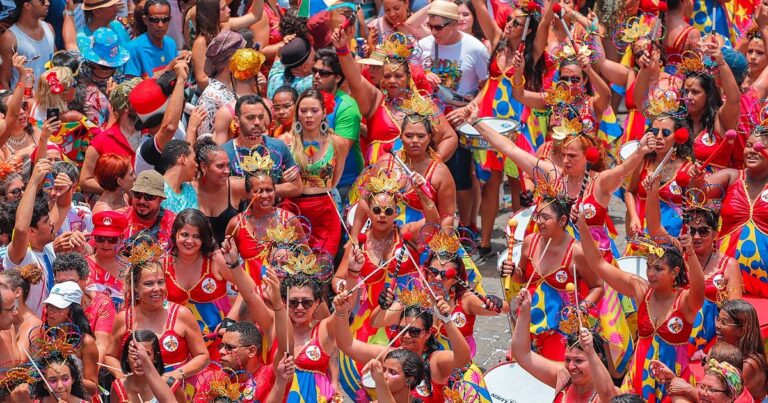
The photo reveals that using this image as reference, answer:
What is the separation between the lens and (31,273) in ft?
30.9

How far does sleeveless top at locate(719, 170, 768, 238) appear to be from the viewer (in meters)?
9.77

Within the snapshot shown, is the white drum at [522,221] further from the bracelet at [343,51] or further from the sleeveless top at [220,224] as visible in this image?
the sleeveless top at [220,224]

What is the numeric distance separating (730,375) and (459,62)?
5.20m

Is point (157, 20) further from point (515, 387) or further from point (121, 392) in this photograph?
point (515, 387)

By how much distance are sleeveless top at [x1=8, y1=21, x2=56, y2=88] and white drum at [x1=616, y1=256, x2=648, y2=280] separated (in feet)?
16.8

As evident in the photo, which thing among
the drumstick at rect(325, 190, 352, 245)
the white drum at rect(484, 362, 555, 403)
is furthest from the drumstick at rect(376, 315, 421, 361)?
the drumstick at rect(325, 190, 352, 245)

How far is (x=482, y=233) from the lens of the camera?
12.7m

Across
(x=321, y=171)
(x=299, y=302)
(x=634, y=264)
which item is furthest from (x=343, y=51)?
(x=634, y=264)

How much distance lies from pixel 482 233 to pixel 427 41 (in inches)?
62.4

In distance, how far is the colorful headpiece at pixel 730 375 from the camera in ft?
26.4

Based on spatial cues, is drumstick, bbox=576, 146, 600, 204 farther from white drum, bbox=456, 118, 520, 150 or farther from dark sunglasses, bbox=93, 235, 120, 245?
dark sunglasses, bbox=93, 235, 120, 245

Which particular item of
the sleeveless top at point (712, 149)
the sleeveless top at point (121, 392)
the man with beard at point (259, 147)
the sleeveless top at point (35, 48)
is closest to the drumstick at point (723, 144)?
the sleeveless top at point (712, 149)

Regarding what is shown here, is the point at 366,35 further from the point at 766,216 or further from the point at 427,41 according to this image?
the point at 766,216

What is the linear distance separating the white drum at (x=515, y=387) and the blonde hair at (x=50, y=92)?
4.15 m
